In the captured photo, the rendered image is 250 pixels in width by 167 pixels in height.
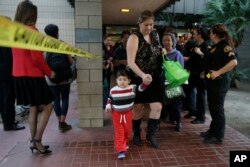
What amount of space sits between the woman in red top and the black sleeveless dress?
3.87ft

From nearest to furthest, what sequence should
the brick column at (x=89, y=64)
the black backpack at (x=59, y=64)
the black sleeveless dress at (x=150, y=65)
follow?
the black sleeveless dress at (x=150, y=65) < the black backpack at (x=59, y=64) < the brick column at (x=89, y=64)

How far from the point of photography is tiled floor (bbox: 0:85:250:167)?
3436 mm

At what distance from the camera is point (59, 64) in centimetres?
433

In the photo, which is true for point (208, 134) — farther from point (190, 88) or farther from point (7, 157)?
point (7, 157)

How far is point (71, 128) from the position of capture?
4773 mm

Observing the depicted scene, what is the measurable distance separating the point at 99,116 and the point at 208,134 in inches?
72.1

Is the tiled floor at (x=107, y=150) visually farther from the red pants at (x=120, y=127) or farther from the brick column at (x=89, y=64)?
the brick column at (x=89, y=64)

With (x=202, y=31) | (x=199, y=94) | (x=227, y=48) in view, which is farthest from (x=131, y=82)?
(x=202, y=31)

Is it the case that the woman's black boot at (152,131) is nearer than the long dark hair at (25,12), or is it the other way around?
the long dark hair at (25,12)

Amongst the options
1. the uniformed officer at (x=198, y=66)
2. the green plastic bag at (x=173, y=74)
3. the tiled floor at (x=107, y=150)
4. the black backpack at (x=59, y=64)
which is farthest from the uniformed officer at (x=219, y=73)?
the black backpack at (x=59, y=64)

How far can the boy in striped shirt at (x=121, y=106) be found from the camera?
11.7 ft

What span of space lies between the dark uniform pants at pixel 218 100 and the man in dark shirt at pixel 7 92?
125 inches

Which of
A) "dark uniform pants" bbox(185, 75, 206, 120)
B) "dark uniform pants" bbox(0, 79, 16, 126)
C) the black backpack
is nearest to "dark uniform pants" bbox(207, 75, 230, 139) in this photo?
"dark uniform pants" bbox(185, 75, 206, 120)

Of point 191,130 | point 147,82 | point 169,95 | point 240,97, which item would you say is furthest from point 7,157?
point 240,97
